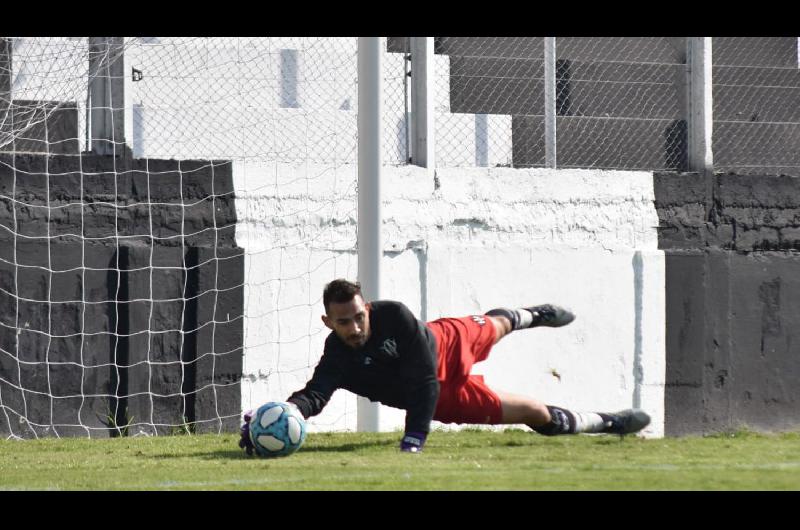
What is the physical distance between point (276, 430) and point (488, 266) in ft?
12.6

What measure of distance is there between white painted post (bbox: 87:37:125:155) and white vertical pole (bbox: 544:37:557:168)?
3.61 metres

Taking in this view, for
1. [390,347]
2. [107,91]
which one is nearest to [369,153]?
[107,91]

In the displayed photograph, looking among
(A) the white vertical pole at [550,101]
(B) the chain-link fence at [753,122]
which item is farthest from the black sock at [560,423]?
(B) the chain-link fence at [753,122]

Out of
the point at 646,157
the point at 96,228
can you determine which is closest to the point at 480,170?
the point at 646,157

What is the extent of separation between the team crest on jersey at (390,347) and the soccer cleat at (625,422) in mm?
1525

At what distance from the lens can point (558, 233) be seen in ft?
36.4

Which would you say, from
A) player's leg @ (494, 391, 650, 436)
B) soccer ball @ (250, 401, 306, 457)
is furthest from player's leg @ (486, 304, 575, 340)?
soccer ball @ (250, 401, 306, 457)

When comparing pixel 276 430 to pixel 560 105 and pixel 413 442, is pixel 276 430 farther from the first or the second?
pixel 560 105

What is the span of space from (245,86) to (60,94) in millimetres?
1547

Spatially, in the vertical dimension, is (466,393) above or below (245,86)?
below

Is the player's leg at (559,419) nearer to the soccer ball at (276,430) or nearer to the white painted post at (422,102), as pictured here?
the soccer ball at (276,430)

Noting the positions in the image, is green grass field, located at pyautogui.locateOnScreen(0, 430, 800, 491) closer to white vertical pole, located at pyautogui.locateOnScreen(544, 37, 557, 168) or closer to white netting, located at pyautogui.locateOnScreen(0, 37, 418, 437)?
white netting, located at pyautogui.locateOnScreen(0, 37, 418, 437)

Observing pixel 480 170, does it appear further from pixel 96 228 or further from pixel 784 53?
pixel 784 53

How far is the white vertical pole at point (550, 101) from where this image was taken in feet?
36.8
